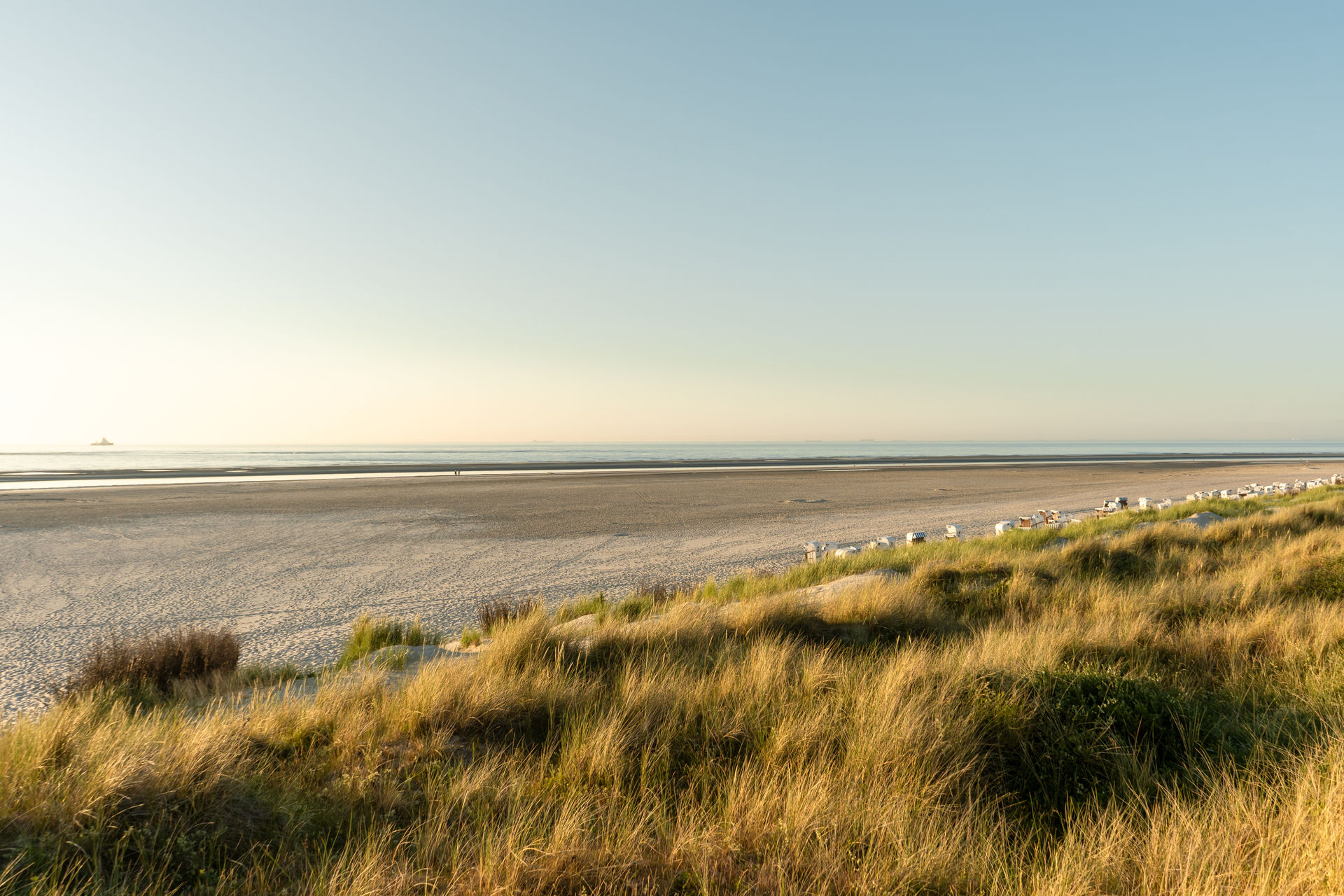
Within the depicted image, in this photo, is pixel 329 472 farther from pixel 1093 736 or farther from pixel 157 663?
pixel 1093 736

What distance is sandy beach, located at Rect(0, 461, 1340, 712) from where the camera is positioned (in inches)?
392

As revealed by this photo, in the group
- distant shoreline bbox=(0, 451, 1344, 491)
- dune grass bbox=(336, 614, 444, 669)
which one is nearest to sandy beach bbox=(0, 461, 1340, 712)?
dune grass bbox=(336, 614, 444, 669)

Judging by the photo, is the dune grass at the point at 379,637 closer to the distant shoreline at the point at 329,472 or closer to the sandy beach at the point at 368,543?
the sandy beach at the point at 368,543

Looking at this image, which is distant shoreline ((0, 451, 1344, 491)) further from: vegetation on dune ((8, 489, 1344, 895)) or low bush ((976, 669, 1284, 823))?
low bush ((976, 669, 1284, 823))

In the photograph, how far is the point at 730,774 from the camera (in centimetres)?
370

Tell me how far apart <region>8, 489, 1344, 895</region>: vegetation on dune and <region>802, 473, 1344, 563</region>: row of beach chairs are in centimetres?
714

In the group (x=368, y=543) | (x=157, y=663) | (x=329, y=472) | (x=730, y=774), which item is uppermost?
(x=329, y=472)

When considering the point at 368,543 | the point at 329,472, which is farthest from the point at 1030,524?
the point at 329,472

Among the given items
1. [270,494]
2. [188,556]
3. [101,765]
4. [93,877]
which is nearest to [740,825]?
[93,877]

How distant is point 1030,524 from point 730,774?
1728cm

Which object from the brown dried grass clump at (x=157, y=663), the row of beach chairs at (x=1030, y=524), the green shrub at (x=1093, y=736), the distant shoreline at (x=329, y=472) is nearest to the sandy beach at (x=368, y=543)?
the brown dried grass clump at (x=157, y=663)

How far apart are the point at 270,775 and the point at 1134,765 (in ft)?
15.1

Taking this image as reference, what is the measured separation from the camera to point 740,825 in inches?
119

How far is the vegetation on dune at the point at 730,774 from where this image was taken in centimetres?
271
